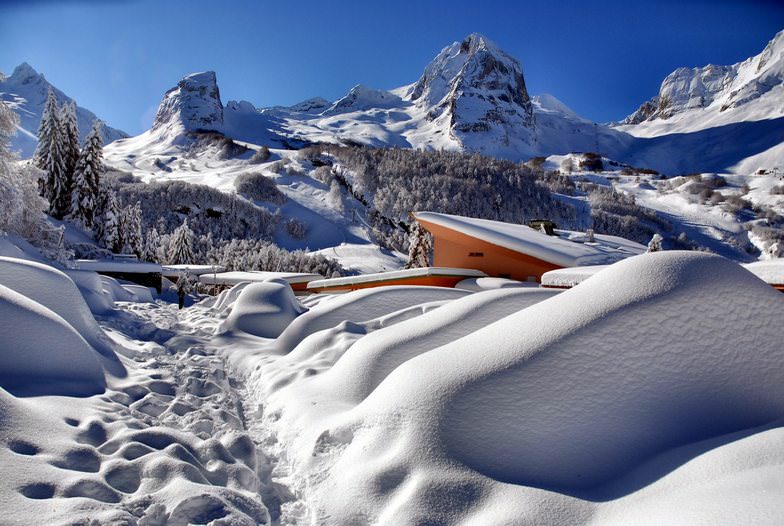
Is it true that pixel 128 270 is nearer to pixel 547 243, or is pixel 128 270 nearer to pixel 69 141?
pixel 69 141

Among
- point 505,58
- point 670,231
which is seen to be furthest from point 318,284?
point 505,58

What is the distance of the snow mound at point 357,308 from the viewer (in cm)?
739

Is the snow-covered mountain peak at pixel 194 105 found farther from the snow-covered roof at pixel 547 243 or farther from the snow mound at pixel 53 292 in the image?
the snow mound at pixel 53 292

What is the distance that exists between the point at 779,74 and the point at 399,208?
170 m

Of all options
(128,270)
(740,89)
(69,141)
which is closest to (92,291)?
(128,270)

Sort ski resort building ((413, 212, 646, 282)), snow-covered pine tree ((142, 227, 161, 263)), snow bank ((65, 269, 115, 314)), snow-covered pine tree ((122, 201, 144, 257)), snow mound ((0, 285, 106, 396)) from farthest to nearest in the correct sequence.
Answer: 1. snow-covered pine tree ((142, 227, 161, 263))
2. snow-covered pine tree ((122, 201, 144, 257))
3. ski resort building ((413, 212, 646, 282))
4. snow bank ((65, 269, 115, 314))
5. snow mound ((0, 285, 106, 396))

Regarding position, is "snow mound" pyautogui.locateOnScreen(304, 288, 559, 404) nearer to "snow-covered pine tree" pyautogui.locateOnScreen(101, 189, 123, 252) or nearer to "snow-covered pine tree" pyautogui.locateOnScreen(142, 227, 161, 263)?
"snow-covered pine tree" pyautogui.locateOnScreen(101, 189, 123, 252)

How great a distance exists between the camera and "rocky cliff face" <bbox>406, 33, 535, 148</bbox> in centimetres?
13650

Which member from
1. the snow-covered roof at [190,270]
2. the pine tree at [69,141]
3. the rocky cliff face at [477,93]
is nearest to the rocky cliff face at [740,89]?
the rocky cliff face at [477,93]

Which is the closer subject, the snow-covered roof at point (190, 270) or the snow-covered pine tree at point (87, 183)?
the snow-covered roof at point (190, 270)

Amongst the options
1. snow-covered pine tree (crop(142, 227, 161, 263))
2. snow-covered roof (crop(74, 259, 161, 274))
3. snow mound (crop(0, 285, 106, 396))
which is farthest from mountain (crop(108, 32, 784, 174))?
snow mound (crop(0, 285, 106, 396))

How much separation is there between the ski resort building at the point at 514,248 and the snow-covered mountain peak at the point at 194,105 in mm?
105108

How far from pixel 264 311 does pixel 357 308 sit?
7.53ft

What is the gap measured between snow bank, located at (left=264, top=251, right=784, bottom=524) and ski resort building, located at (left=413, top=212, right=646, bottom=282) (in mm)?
10227
